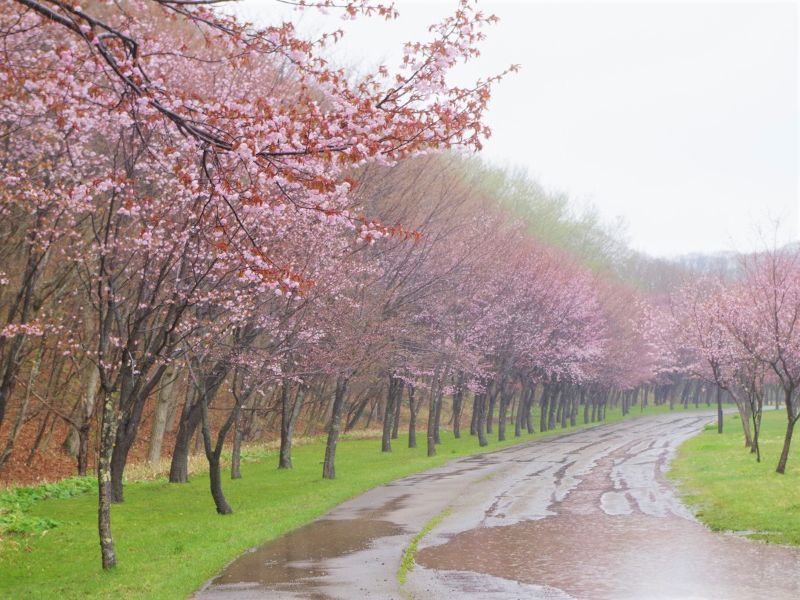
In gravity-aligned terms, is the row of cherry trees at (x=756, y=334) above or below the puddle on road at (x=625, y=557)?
above

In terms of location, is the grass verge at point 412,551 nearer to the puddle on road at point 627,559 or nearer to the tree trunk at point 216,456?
the puddle on road at point 627,559

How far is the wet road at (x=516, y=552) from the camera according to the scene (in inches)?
491

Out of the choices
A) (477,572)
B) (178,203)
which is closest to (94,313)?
(178,203)

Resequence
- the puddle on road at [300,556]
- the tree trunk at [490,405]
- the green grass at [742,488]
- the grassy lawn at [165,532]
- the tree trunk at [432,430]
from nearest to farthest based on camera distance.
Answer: the puddle on road at [300,556] < the grassy lawn at [165,532] < the green grass at [742,488] < the tree trunk at [432,430] < the tree trunk at [490,405]

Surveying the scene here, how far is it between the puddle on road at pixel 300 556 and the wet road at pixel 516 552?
0.07 feet

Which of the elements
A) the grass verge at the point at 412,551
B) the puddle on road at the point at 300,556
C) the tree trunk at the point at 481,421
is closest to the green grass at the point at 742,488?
the grass verge at the point at 412,551

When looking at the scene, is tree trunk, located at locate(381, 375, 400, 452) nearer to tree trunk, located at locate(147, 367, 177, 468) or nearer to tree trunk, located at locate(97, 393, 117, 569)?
tree trunk, located at locate(147, 367, 177, 468)

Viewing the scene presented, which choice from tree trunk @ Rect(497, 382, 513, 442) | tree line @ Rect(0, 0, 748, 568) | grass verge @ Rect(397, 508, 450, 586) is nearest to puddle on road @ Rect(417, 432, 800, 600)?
grass verge @ Rect(397, 508, 450, 586)

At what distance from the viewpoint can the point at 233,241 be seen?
48.1 feet

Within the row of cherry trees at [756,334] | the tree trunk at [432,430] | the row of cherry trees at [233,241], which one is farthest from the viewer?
the tree trunk at [432,430]

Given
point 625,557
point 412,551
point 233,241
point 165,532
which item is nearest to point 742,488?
point 625,557

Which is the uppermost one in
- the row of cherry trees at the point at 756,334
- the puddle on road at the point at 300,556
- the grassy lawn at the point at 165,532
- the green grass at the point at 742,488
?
the row of cherry trees at the point at 756,334

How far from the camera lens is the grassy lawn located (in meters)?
13.4

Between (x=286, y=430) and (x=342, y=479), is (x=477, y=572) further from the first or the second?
(x=286, y=430)
